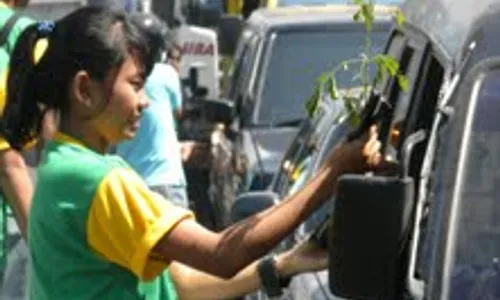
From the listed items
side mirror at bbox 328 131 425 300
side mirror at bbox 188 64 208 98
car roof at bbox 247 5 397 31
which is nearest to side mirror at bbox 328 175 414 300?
side mirror at bbox 328 131 425 300

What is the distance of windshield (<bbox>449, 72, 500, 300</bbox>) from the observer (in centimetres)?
408

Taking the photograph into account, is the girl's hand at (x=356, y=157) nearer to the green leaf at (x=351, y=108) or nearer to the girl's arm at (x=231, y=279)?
the girl's arm at (x=231, y=279)

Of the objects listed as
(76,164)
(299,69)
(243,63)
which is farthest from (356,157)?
(243,63)

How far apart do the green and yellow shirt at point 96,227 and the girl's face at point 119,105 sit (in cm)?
6

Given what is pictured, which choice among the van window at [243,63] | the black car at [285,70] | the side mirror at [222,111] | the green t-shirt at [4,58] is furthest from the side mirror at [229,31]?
the green t-shirt at [4,58]

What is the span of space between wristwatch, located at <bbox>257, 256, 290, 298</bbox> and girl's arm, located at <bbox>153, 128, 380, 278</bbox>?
592mm

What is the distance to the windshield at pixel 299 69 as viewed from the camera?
37.0ft

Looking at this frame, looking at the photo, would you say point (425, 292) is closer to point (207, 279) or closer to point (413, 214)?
point (413, 214)

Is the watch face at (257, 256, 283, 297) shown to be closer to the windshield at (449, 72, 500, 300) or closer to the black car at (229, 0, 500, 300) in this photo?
the black car at (229, 0, 500, 300)

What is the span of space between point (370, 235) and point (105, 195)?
671mm

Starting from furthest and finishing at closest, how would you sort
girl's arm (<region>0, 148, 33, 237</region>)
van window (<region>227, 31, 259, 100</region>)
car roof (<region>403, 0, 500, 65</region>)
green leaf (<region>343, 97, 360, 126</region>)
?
van window (<region>227, 31, 259, 100</region>), girl's arm (<region>0, 148, 33, 237</region>), green leaf (<region>343, 97, 360, 126</region>), car roof (<region>403, 0, 500, 65</region>)

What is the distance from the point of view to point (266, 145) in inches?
428

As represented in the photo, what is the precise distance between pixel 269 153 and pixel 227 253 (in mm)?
6306

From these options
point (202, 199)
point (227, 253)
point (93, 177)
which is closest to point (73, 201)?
point (93, 177)
